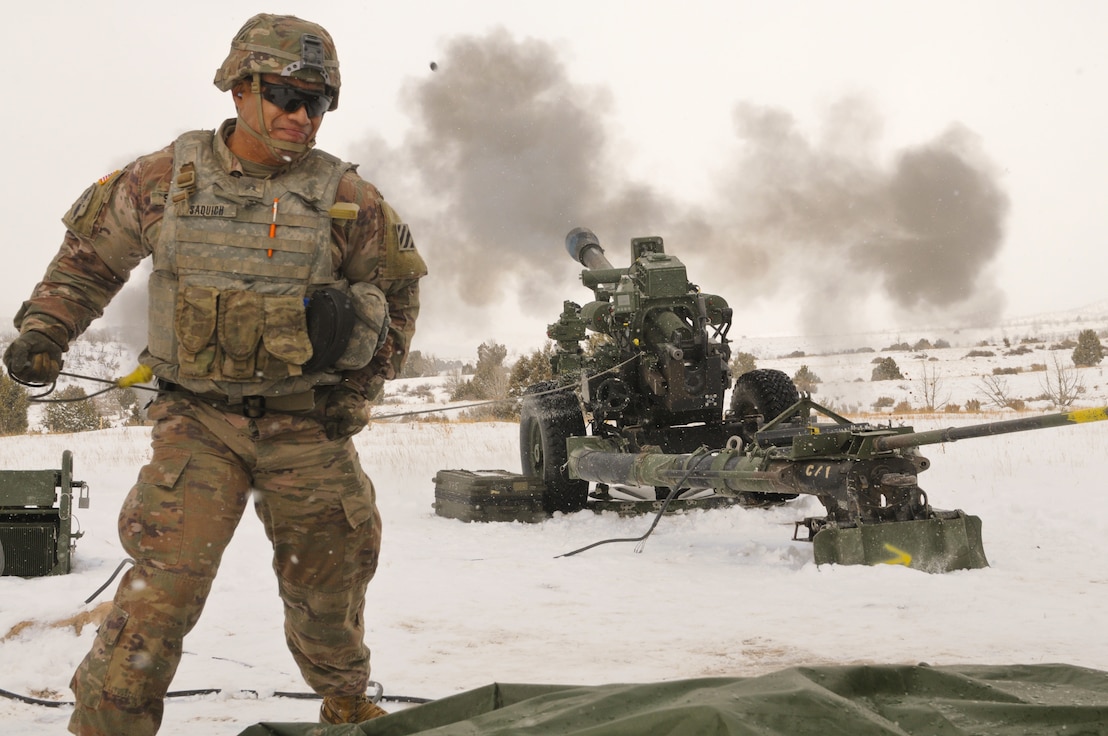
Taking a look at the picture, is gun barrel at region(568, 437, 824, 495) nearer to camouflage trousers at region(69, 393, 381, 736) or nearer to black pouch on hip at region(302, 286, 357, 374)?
camouflage trousers at region(69, 393, 381, 736)

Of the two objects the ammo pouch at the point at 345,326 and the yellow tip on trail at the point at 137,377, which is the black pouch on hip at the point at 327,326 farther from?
the yellow tip on trail at the point at 137,377

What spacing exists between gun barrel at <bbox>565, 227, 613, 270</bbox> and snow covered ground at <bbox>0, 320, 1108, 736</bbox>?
272cm

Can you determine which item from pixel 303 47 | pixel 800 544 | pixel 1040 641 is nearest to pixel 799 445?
pixel 800 544

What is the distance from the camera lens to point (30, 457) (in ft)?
49.5

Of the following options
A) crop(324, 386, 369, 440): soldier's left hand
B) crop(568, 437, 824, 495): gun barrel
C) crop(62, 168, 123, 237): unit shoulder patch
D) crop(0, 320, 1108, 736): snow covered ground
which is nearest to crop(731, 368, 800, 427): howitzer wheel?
crop(0, 320, 1108, 736): snow covered ground

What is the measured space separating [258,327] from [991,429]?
364cm

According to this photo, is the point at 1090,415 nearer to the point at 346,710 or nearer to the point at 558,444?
the point at 346,710

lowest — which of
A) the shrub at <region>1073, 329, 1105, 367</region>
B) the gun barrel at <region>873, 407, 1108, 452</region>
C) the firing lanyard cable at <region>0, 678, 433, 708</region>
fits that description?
the firing lanyard cable at <region>0, 678, 433, 708</region>

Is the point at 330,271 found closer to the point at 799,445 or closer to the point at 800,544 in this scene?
the point at 799,445

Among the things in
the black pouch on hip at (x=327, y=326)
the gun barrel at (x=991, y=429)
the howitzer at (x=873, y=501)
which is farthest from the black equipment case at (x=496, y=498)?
the black pouch on hip at (x=327, y=326)

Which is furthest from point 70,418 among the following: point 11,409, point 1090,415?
point 1090,415

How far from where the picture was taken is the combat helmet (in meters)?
3.26

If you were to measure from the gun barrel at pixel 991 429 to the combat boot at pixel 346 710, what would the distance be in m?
2.70

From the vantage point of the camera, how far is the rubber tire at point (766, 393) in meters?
9.48
